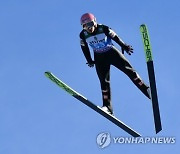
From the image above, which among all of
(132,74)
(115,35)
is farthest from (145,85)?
(115,35)

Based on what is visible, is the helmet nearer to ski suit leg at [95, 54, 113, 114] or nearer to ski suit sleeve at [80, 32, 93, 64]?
ski suit sleeve at [80, 32, 93, 64]

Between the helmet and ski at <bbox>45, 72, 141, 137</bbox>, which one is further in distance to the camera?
ski at <bbox>45, 72, 141, 137</bbox>

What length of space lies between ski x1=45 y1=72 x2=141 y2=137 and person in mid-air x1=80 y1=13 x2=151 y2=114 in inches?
8.5

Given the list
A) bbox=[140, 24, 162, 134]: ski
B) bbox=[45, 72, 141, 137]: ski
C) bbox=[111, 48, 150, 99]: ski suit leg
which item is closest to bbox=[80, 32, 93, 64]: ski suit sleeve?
bbox=[111, 48, 150, 99]: ski suit leg

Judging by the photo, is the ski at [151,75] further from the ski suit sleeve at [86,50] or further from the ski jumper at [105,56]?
the ski suit sleeve at [86,50]

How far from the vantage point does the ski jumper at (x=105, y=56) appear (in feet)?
69.6

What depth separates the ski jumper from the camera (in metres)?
21.2

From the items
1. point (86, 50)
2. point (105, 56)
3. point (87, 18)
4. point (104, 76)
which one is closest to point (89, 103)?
point (104, 76)

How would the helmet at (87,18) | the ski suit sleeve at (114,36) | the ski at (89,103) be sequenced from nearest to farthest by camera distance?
the helmet at (87,18)
the ski suit sleeve at (114,36)
the ski at (89,103)

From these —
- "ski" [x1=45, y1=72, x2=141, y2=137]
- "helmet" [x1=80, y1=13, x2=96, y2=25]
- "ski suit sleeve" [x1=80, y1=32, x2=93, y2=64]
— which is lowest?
"ski" [x1=45, y1=72, x2=141, y2=137]

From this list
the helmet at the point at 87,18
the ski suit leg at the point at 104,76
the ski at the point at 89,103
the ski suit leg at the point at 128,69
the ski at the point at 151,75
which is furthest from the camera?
the ski at the point at 89,103

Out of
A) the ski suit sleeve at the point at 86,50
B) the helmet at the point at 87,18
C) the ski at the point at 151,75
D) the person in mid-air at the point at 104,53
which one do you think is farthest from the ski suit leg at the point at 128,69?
the helmet at the point at 87,18

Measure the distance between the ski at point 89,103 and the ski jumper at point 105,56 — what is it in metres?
0.35

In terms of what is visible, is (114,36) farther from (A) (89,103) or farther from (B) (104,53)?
(A) (89,103)
